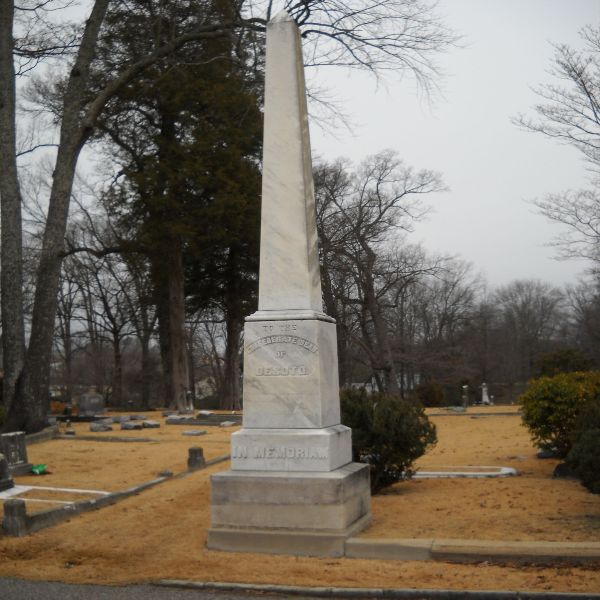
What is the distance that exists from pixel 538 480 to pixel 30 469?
8.31 meters

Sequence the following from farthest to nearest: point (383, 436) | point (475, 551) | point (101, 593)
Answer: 1. point (383, 436)
2. point (475, 551)
3. point (101, 593)

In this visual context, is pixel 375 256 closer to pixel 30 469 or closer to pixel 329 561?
pixel 30 469

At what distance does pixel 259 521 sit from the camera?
746 centimetres

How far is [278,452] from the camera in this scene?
25.4 feet

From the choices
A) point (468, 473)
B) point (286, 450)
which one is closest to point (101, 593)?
point (286, 450)

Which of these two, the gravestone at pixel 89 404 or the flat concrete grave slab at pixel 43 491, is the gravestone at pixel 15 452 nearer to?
the flat concrete grave slab at pixel 43 491

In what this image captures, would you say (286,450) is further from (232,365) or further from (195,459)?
(232,365)

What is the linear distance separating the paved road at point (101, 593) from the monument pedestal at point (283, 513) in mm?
1132

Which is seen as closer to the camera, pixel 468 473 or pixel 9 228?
pixel 468 473

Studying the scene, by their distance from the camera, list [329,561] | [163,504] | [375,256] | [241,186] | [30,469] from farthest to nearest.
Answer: [375,256]
[241,186]
[30,469]
[163,504]
[329,561]

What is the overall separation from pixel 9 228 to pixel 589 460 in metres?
16.7

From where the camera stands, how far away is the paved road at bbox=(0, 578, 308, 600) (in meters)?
6.13

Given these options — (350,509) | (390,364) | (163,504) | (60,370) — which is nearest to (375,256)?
(390,364)

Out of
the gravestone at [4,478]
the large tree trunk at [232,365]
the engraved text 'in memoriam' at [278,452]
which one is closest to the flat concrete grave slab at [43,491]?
the gravestone at [4,478]
